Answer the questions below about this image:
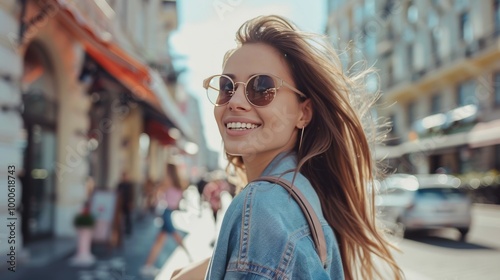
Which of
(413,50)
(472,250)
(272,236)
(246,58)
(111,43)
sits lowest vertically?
(472,250)

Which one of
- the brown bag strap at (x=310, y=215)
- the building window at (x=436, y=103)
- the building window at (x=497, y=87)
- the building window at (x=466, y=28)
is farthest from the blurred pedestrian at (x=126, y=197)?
the building window at (x=436, y=103)

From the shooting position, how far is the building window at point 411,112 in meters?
37.5

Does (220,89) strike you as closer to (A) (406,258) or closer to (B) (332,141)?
(B) (332,141)

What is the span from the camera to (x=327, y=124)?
149cm

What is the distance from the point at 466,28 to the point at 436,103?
246 inches

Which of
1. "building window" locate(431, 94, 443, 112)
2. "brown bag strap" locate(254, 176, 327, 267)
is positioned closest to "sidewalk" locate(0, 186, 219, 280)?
"brown bag strap" locate(254, 176, 327, 267)

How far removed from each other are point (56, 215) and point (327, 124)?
878cm

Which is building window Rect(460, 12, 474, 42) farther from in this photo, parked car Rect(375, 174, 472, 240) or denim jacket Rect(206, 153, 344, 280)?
denim jacket Rect(206, 153, 344, 280)

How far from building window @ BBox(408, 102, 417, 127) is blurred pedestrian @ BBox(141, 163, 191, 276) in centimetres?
3173

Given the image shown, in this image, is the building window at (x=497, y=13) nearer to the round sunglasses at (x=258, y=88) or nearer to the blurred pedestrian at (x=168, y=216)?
the blurred pedestrian at (x=168, y=216)

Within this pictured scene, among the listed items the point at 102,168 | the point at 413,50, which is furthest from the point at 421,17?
the point at 102,168

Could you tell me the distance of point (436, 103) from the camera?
111 feet

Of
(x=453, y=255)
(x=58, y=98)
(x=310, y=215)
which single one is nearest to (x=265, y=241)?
(x=310, y=215)

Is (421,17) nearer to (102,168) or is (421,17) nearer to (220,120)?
(102,168)
